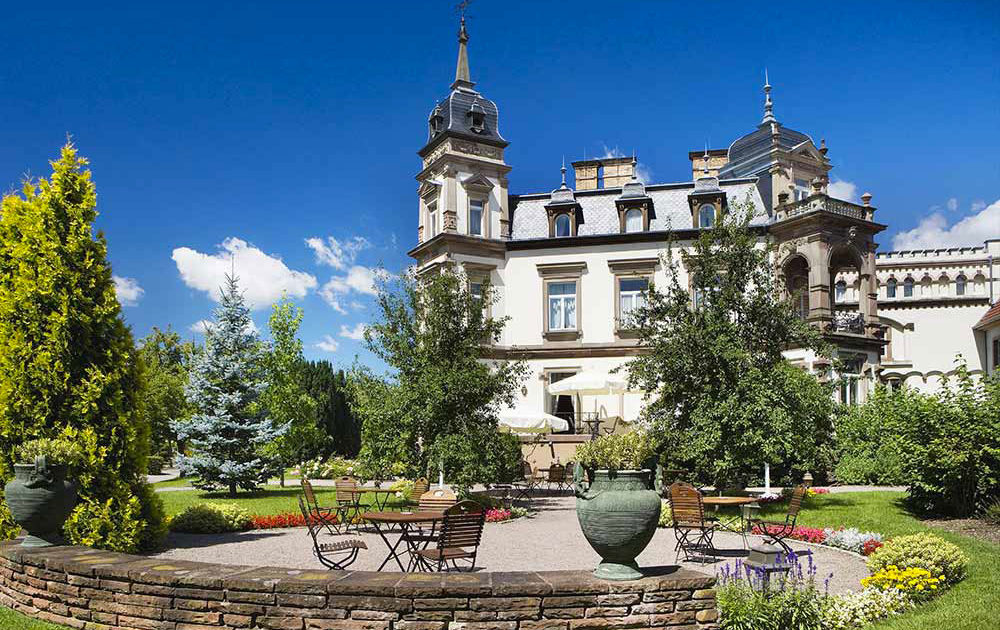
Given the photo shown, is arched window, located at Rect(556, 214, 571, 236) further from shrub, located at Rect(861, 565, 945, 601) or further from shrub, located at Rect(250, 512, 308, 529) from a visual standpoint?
shrub, located at Rect(861, 565, 945, 601)

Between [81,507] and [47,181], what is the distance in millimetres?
A: 4973

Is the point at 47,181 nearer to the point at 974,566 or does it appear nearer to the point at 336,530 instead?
the point at 336,530

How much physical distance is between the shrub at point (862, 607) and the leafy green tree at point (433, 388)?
381 inches

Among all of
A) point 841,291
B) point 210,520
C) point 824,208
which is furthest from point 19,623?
point 841,291

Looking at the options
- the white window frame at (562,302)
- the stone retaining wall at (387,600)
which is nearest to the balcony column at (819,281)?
the white window frame at (562,302)

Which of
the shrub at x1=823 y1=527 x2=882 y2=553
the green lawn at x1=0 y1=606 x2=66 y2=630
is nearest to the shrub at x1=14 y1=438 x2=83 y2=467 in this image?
the green lawn at x1=0 y1=606 x2=66 y2=630

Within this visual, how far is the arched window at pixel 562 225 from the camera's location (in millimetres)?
32688

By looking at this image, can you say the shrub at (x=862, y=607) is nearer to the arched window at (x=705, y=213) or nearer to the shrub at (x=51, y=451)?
the shrub at (x=51, y=451)

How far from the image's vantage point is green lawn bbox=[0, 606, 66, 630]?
727 cm

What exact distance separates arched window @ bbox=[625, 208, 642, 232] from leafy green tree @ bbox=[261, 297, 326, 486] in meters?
14.6

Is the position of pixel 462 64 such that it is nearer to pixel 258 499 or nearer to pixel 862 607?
pixel 258 499

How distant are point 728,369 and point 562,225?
1711 cm

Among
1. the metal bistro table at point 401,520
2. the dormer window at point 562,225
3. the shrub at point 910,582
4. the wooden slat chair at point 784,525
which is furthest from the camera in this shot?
the dormer window at point 562,225

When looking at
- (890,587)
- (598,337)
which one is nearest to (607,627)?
(890,587)
